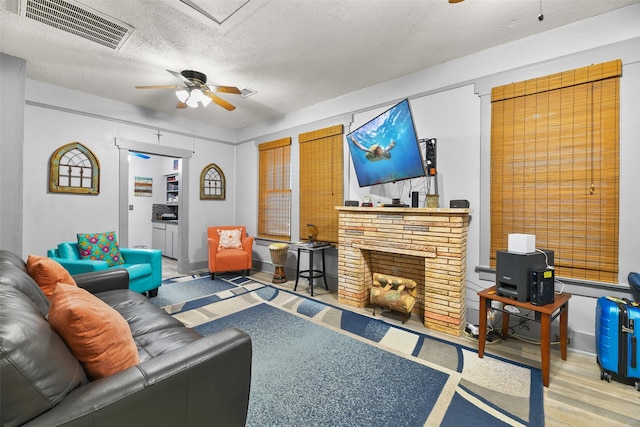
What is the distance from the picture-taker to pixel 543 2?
2170 millimetres

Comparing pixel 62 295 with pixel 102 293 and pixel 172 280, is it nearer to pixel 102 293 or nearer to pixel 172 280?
A: pixel 102 293

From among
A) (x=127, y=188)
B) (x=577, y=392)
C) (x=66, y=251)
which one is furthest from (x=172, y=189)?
(x=577, y=392)

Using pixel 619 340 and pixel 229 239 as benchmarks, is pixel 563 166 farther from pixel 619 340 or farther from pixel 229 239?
pixel 229 239

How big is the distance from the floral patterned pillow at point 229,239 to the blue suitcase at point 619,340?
4590 millimetres

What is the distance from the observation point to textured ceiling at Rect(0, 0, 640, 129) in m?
2.23

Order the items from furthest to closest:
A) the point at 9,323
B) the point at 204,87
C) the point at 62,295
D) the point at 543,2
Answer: the point at 204,87, the point at 543,2, the point at 62,295, the point at 9,323

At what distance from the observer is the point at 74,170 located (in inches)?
153

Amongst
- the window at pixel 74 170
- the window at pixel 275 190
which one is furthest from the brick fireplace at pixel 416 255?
the window at pixel 74 170

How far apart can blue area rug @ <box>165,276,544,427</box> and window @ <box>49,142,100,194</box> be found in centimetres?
258

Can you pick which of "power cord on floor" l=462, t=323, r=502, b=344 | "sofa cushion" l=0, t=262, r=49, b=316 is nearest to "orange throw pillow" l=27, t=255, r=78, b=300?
"sofa cushion" l=0, t=262, r=49, b=316

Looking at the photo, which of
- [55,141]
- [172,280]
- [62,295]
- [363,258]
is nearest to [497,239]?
[363,258]

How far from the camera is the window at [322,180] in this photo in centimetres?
404

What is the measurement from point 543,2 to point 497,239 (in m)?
2.03

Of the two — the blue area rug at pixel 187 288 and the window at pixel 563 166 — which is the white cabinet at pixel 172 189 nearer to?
the blue area rug at pixel 187 288
